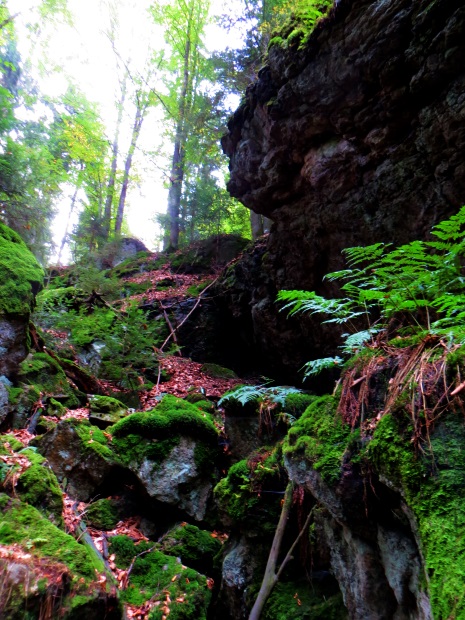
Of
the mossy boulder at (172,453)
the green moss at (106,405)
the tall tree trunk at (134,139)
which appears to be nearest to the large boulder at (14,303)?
the green moss at (106,405)

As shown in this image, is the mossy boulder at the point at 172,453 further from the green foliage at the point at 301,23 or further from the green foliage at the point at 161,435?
the green foliage at the point at 301,23

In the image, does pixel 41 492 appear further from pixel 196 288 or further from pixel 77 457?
pixel 196 288

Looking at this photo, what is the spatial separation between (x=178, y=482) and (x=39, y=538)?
2.46 m

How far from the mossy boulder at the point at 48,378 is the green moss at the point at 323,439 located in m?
4.84

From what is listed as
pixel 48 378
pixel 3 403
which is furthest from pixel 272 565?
pixel 48 378

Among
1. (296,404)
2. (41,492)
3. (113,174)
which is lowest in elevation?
(41,492)

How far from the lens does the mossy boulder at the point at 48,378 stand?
6102 mm

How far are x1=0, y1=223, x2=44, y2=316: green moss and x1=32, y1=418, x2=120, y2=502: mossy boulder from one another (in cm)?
235

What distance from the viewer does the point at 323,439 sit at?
2666 millimetres

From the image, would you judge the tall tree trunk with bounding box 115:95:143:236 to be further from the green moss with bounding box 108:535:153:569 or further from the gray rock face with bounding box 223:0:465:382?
the green moss with bounding box 108:535:153:569

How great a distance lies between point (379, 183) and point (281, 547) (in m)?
5.62

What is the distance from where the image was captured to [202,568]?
400 centimetres

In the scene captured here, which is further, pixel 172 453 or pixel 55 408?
pixel 55 408

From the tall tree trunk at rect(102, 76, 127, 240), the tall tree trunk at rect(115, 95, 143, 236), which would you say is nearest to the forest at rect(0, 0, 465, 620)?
the tall tree trunk at rect(102, 76, 127, 240)
